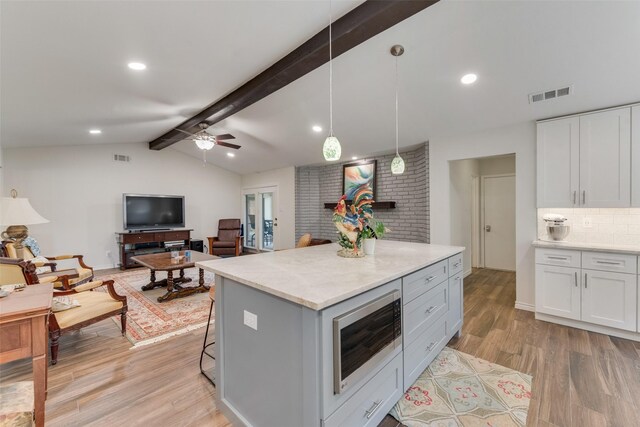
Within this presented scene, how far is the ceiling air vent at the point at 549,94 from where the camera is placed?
8.75ft

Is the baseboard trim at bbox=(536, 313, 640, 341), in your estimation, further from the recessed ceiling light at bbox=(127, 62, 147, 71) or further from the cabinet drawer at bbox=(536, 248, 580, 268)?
the recessed ceiling light at bbox=(127, 62, 147, 71)

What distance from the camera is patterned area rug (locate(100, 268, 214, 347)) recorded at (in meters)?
2.84

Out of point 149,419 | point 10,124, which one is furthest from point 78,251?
point 149,419

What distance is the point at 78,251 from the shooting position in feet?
18.8

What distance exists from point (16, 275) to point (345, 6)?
3.43 meters

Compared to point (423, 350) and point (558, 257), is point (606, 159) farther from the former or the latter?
point (423, 350)

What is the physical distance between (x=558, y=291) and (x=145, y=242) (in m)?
7.28

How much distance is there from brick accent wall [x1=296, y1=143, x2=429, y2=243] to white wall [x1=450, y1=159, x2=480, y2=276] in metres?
0.41

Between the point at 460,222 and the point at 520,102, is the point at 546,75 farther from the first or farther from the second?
the point at 460,222

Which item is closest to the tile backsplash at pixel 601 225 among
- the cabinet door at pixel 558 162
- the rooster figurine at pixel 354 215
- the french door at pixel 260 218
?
the cabinet door at pixel 558 162

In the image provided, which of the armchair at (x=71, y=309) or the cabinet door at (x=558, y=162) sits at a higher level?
the cabinet door at (x=558, y=162)

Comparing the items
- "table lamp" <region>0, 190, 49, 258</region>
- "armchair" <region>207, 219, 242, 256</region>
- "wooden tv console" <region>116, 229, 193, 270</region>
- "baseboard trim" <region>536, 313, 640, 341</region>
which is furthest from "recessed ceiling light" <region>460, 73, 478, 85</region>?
"wooden tv console" <region>116, 229, 193, 270</region>

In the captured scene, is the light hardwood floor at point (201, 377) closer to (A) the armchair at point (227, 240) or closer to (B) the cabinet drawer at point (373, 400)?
(B) the cabinet drawer at point (373, 400)

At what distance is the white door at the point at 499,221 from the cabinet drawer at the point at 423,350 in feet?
13.0
